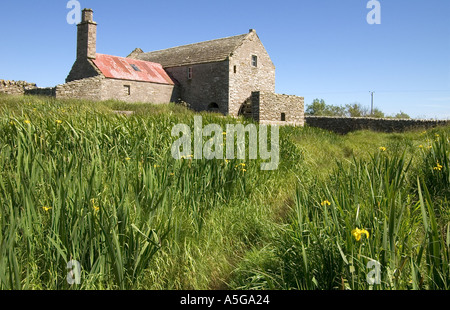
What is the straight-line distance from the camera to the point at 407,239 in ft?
9.00

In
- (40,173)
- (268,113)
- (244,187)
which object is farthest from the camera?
(268,113)

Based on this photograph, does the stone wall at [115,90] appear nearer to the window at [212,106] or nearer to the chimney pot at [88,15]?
the window at [212,106]

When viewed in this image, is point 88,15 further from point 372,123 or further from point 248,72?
point 372,123

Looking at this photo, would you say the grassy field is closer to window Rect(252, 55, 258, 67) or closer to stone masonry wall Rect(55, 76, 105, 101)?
stone masonry wall Rect(55, 76, 105, 101)

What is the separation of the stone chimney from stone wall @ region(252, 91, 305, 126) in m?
11.0

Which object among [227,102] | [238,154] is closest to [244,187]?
[238,154]

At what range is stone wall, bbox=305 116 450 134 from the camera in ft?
64.7

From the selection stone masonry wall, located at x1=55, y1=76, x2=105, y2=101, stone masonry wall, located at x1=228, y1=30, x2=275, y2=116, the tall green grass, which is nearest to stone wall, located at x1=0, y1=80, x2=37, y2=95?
stone masonry wall, located at x1=55, y1=76, x2=105, y2=101

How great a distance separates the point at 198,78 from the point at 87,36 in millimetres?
7926

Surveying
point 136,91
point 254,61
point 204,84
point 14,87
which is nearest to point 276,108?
point 254,61

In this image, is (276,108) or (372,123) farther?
(276,108)

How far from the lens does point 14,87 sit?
24016mm
